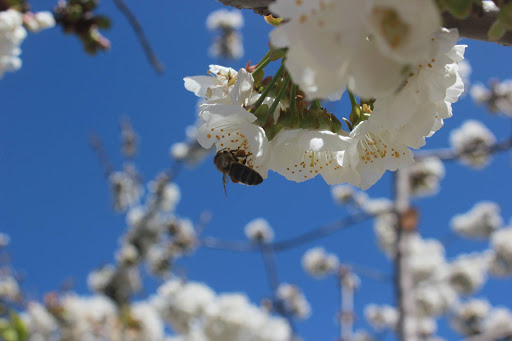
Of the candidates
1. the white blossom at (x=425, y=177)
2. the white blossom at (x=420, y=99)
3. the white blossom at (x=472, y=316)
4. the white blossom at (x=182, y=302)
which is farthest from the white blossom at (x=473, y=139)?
the white blossom at (x=420, y=99)

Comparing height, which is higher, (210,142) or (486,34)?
(486,34)

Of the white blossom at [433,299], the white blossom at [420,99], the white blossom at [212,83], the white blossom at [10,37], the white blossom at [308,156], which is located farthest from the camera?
the white blossom at [433,299]

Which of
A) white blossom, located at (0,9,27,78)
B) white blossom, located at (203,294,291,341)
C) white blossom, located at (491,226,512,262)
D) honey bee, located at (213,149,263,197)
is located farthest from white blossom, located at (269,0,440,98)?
white blossom, located at (491,226,512,262)

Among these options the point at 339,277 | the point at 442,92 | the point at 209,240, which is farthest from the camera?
the point at 339,277

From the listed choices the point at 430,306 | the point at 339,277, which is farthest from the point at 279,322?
the point at 430,306

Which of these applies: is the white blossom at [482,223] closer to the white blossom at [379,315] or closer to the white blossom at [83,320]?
the white blossom at [379,315]

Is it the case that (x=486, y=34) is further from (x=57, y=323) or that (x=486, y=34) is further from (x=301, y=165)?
(x=57, y=323)
